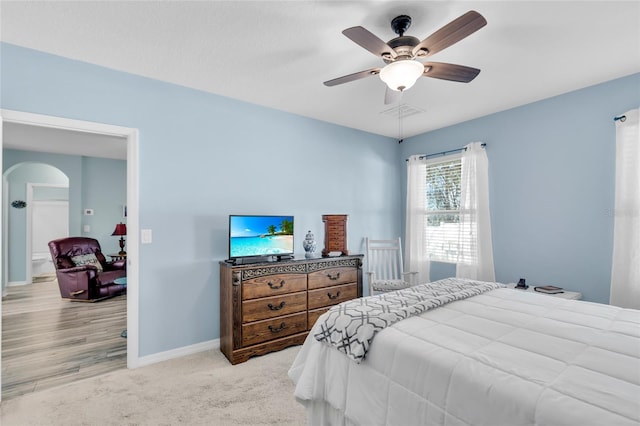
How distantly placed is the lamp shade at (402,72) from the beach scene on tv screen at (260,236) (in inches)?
73.2

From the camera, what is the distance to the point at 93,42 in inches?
89.1

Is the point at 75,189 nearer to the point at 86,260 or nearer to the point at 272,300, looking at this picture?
the point at 86,260

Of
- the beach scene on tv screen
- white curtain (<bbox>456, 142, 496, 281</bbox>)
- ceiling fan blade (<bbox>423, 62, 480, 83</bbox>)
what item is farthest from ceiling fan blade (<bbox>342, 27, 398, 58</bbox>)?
white curtain (<bbox>456, 142, 496, 281</bbox>)

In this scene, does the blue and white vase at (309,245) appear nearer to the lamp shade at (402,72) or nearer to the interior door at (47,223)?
the lamp shade at (402,72)

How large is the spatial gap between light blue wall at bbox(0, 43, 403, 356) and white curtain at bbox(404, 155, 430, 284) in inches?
58.4

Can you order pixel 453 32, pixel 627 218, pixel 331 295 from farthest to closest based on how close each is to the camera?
pixel 331 295
pixel 627 218
pixel 453 32

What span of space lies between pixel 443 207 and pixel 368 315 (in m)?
3.09

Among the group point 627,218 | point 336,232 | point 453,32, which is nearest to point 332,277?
point 336,232

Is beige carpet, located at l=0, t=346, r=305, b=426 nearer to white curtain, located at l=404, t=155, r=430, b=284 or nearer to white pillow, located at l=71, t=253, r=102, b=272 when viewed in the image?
white curtain, located at l=404, t=155, r=430, b=284

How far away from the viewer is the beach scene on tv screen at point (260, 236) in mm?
2982

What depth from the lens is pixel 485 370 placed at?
1.16 metres

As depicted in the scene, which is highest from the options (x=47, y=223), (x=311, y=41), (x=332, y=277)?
(x=311, y=41)

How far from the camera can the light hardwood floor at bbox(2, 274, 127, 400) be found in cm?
255

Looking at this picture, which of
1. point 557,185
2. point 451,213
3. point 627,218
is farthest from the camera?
point 451,213
